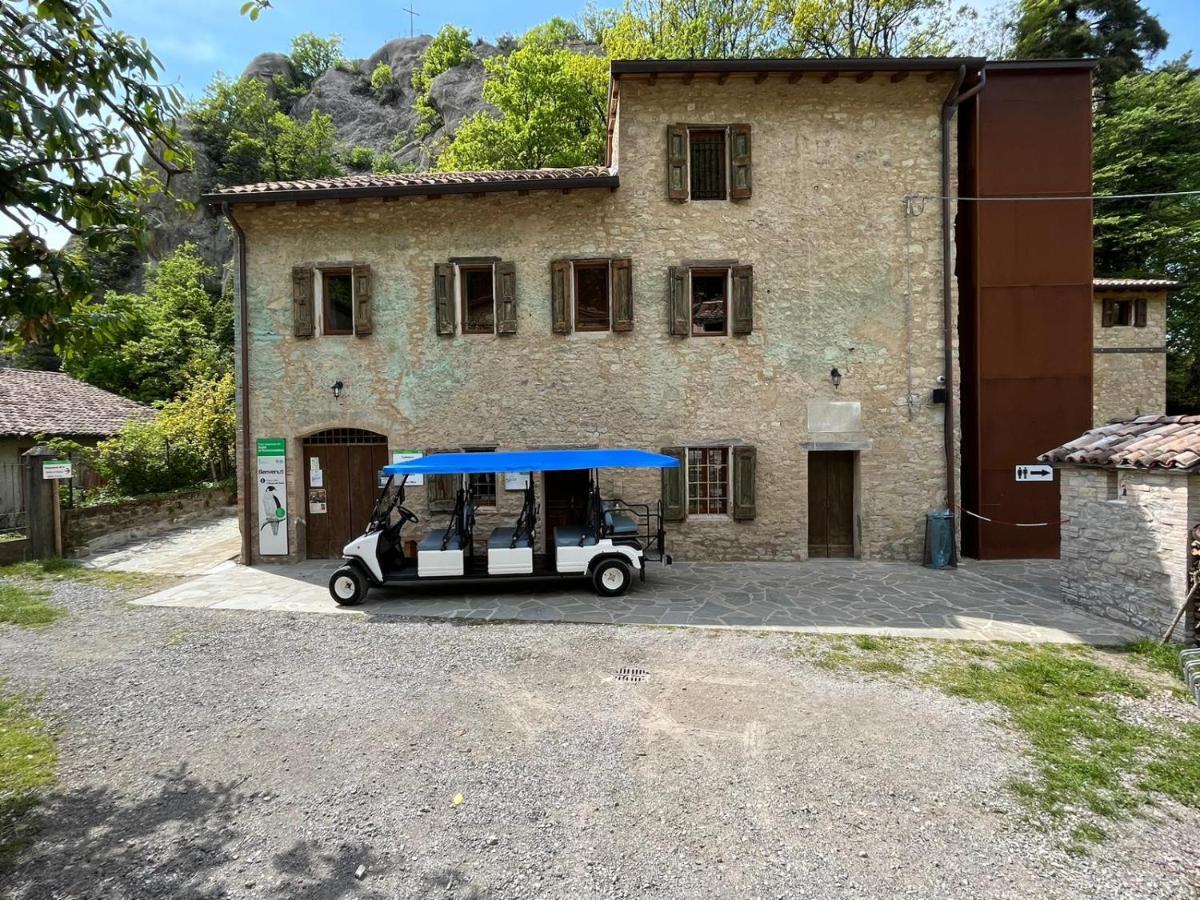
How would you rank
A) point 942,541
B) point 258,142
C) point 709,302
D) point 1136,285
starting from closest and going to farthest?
point 942,541 < point 709,302 < point 1136,285 < point 258,142

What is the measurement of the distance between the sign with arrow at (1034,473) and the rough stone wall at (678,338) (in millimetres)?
1328

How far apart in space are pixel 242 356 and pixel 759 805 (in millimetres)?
11146

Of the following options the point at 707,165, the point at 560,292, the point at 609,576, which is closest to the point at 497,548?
the point at 609,576

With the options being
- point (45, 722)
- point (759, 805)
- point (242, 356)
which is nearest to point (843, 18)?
point (242, 356)

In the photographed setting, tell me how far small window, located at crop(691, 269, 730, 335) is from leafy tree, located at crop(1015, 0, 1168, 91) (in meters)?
22.1

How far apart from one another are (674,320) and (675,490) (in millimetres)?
3152

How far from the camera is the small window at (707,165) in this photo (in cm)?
1055

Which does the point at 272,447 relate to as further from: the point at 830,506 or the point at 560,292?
the point at 830,506

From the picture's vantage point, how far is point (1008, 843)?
3279 mm

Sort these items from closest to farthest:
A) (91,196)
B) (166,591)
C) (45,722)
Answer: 1. (91,196)
2. (45,722)
3. (166,591)

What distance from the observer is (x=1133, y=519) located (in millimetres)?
6793

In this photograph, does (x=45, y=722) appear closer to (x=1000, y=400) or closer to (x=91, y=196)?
(x=91, y=196)

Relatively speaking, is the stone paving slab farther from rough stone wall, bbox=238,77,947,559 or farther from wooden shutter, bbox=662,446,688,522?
rough stone wall, bbox=238,77,947,559

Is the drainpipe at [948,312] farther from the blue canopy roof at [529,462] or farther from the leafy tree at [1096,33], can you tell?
the leafy tree at [1096,33]
